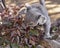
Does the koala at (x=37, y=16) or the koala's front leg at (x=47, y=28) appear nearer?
the koala at (x=37, y=16)

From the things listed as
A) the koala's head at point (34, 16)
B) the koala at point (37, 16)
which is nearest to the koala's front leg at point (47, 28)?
the koala at point (37, 16)

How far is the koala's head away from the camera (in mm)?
2500

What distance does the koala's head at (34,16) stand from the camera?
2500mm

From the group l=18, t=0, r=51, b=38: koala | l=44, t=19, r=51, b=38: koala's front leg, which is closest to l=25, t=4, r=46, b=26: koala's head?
l=18, t=0, r=51, b=38: koala

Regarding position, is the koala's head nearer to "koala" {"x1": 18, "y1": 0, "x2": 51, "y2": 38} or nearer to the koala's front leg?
"koala" {"x1": 18, "y1": 0, "x2": 51, "y2": 38}

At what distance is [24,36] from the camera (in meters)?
2.06

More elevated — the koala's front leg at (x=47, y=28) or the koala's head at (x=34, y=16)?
the koala's head at (x=34, y=16)

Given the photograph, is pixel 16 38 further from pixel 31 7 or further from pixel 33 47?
A: pixel 31 7

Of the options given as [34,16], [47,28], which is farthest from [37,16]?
[47,28]

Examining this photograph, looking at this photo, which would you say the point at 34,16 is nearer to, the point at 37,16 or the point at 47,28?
the point at 37,16

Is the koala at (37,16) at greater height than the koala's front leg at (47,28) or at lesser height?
greater

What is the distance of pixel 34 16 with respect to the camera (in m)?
2.59

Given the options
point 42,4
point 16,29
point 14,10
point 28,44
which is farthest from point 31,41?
point 42,4

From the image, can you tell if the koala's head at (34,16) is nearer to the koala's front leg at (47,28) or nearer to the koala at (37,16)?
the koala at (37,16)
